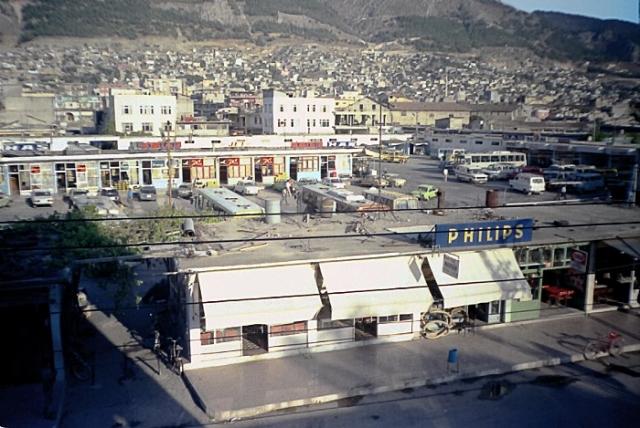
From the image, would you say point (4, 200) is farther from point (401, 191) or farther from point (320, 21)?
point (320, 21)

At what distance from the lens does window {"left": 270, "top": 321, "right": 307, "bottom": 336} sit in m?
5.85

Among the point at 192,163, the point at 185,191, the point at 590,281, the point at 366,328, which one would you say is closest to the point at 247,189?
the point at 185,191

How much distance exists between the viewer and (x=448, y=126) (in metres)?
32.8

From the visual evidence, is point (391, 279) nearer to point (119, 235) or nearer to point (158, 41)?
point (119, 235)

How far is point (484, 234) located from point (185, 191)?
9800 mm

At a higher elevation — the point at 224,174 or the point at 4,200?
Answer: the point at 224,174

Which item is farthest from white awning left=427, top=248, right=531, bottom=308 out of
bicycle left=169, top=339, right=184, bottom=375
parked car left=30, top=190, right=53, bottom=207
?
parked car left=30, top=190, right=53, bottom=207

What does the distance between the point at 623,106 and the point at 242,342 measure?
24.2m

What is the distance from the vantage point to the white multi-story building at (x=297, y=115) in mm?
24938

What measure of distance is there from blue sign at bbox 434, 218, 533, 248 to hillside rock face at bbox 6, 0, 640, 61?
40683 millimetres

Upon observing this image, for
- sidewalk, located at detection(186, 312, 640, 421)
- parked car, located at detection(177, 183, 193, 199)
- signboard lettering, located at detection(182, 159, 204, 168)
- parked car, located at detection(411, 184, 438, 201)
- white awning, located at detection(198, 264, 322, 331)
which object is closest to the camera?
sidewalk, located at detection(186, 312, 640, 421)

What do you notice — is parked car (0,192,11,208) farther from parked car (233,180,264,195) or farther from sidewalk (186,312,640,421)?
sidewalk (186,312,640,421)

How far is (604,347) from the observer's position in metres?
6.22

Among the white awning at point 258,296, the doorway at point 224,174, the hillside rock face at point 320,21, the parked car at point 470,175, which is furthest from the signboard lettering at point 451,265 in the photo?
the hillside rock face at point 320,21
